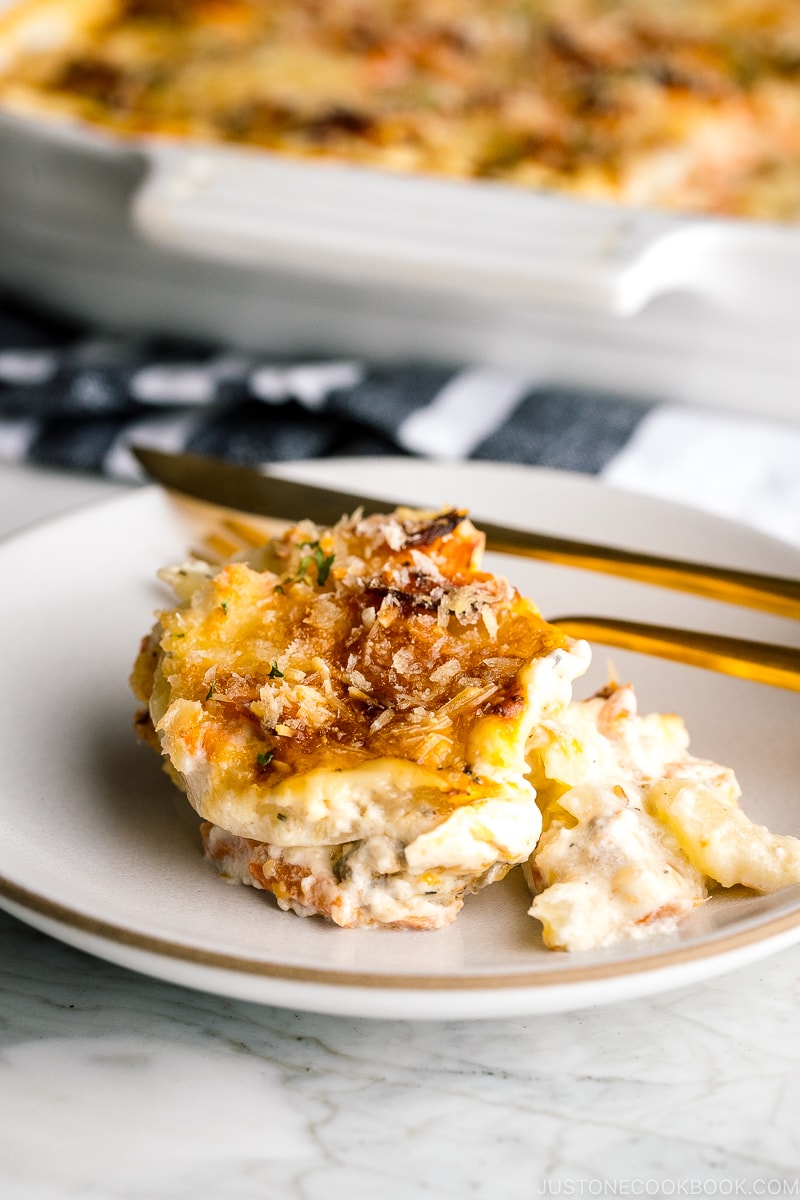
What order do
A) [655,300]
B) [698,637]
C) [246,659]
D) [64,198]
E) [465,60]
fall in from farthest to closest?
[465,60], [64,198], [655,300], [698,637], [246,659]

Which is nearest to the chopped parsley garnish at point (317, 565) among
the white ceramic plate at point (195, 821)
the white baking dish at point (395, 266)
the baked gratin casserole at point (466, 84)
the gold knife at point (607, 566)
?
the white ceramic plate at point (195, 821)

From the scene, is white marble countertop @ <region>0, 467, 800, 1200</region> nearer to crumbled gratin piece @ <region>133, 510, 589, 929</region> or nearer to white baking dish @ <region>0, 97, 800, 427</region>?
crumbled gratin piece @ <region>133, 510, 589, 929</region>

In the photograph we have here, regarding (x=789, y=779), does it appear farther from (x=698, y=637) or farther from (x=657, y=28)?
(x=657, y=28)

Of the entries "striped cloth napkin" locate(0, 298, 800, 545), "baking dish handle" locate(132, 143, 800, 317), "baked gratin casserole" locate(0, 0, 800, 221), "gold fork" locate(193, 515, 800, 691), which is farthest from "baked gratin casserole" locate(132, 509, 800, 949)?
"baked gratin casserole" locate(0, 0, 800, 221)

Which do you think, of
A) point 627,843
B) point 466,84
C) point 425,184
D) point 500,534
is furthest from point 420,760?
point 466,84

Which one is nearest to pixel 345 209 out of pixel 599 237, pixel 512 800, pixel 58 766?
pixel 599 237
